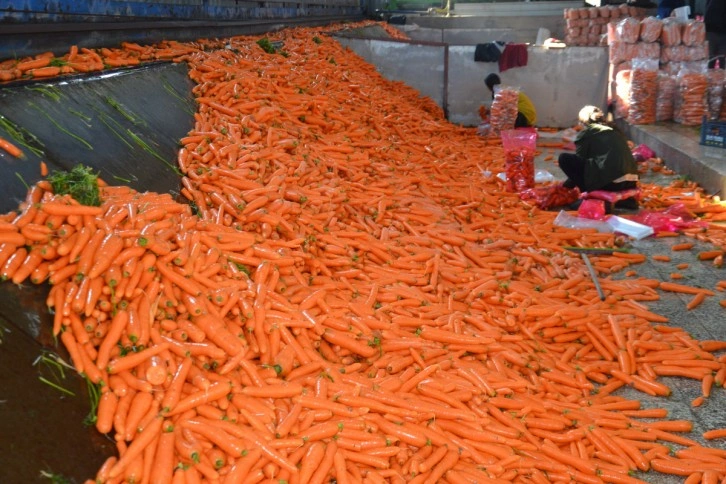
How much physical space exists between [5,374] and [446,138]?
8.54m

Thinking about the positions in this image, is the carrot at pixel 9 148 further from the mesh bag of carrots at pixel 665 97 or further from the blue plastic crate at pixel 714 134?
the mesh bag of carrots at pixel 665 97

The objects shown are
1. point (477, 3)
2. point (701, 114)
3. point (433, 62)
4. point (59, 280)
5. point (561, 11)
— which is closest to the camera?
point (59, 280)

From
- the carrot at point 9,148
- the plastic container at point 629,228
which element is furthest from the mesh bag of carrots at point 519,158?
the carrot at point 9,148

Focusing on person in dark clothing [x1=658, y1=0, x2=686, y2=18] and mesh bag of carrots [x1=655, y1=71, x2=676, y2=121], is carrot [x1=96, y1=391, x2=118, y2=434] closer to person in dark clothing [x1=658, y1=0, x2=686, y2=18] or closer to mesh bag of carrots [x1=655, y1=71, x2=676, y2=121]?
mesh bag of carrots [x1=655, y1=71, x2=676, y2=121]

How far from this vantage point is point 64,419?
2596 mm

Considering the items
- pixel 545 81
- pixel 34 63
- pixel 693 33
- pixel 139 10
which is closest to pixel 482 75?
pixel 545 81

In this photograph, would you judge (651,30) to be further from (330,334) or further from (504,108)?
(330,334)

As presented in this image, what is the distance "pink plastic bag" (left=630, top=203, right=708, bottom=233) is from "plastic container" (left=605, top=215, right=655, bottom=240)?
0.15 metres

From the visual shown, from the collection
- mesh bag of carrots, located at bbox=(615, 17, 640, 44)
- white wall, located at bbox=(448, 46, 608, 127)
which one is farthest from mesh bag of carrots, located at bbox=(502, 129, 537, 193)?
mesh bag of carrots, located at bbox=(615, 17, 640, 44)

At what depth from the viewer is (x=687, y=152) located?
8.25 meters

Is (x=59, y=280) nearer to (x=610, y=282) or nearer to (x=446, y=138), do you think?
(x=610, y=282)

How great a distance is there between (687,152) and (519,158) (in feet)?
7.74

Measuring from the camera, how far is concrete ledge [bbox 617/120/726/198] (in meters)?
7.46

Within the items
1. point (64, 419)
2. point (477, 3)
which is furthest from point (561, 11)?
point (64, 419)
